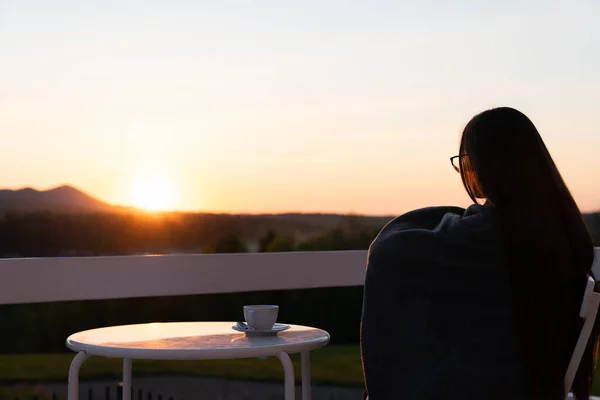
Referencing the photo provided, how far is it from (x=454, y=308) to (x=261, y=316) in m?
0.57

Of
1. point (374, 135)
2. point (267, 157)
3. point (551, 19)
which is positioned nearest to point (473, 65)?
point (551, 19)

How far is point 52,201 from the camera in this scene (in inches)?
580

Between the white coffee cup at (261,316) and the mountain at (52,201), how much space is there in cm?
1275

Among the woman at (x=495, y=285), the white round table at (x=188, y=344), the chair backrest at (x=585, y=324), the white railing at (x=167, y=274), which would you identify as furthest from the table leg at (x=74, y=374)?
the chair backrest at (x=585, y=324)

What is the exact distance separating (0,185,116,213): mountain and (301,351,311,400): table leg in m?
12.5

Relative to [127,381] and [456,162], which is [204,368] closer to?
[127,381]

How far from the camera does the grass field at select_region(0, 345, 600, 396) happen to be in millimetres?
17702

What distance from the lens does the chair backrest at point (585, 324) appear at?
119 centimetres

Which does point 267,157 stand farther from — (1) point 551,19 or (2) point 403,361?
(2) point 403,361

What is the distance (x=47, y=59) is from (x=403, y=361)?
347 inches

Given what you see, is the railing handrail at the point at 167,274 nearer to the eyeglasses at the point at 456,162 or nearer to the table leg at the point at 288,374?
the table leg at the point at 288,374

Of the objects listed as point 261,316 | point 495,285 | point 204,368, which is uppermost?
point 495,285

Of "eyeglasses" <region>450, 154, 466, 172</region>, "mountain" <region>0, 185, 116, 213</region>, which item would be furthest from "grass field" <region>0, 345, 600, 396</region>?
"eyeglasses" <region>450, 154, 466, 172</region>

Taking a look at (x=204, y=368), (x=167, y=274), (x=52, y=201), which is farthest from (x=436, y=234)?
(x=204, y=368)
